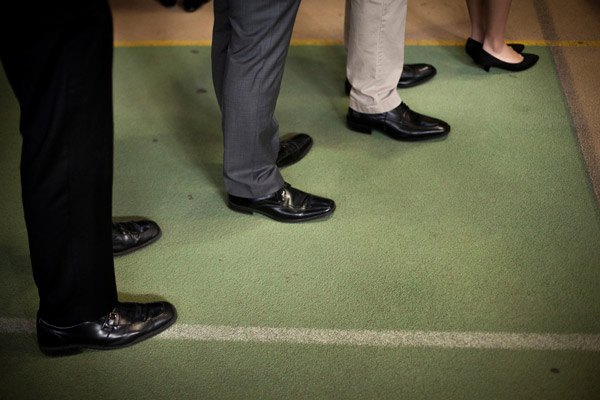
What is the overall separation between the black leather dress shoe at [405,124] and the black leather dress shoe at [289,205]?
0.58 meters

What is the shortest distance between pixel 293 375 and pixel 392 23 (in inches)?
60.4

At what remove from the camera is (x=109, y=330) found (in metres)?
2.20

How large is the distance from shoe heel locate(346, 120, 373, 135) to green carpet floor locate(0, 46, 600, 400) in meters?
0.04

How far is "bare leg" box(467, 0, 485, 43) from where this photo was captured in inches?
145

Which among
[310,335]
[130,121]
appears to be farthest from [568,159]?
[130,121]

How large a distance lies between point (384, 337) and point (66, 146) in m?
1.14

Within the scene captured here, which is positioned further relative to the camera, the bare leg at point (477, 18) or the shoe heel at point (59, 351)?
the bare leg at point (477, 18)

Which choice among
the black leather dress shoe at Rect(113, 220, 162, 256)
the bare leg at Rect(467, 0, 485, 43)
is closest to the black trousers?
the black leather dress shoe at Rect(113, 220, 162, 256)

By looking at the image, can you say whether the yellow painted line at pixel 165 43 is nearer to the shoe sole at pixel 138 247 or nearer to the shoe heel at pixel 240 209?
the shoe heel at pixel 240 209

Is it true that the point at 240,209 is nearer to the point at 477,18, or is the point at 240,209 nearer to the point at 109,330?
the point at 109,330

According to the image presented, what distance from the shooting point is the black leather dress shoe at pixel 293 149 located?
3.02m

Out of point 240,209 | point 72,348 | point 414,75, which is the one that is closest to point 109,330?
point 72,348

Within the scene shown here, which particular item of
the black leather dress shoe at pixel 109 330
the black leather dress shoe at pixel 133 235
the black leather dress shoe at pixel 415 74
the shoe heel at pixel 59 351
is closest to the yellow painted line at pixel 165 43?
the black leather dress shoe at pixel 415 74

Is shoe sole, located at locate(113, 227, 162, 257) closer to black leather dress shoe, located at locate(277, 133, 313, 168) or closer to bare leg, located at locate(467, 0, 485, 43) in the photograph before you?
black leather dress shoe, located at locate(277, 133, 313, 168)
